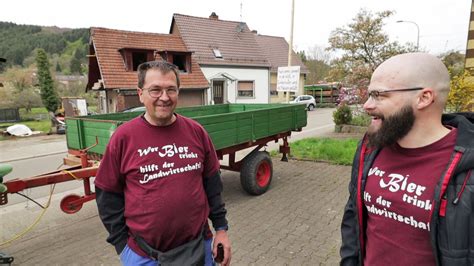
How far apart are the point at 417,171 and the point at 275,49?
2958 centimetres

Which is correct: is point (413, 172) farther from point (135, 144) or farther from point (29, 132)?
point (29, 132)

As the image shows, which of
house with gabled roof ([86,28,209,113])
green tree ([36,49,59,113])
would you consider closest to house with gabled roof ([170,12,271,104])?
house with gabled roof ([86,28,209,113])

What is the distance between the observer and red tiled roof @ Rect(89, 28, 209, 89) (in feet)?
53.7

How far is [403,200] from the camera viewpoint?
1379 mm

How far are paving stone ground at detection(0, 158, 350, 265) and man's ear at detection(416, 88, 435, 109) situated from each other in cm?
248

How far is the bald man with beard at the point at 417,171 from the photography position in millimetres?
1233

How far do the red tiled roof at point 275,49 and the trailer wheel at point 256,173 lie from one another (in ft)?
74.4

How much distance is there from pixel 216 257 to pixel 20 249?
3.08 meters

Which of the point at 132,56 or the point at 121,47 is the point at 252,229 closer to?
the point at 132,56

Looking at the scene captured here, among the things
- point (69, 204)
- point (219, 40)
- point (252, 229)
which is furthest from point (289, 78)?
point (219, 40)

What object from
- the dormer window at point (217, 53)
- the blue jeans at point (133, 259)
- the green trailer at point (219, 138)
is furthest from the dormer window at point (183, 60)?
the blue jeans at point (133, 259)

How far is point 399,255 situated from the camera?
1412 millimetres

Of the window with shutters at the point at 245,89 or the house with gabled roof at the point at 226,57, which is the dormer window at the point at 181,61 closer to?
the house with gabled roof at the point at 226,57

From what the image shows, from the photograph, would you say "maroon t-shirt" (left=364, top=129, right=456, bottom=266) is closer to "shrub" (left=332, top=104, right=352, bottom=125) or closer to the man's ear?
the man's ear
